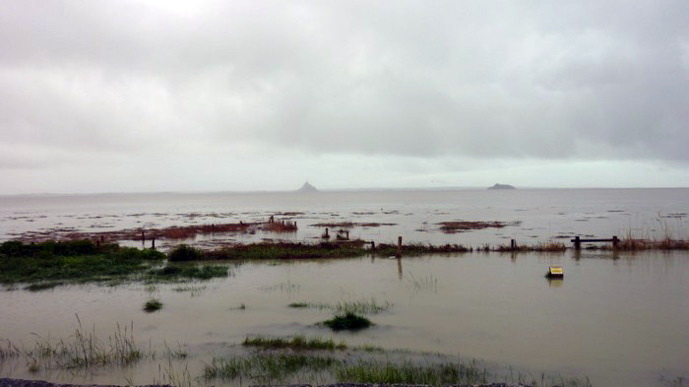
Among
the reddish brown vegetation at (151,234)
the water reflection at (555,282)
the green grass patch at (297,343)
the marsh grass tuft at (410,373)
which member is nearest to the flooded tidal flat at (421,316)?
the water reflection at (555,282)

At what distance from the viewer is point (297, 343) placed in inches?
444

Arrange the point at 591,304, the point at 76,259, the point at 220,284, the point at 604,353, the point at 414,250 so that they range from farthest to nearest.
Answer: the point at 414,250, the point at 76,259, the point at 220,284, the point at 591,304, the point at 604,353

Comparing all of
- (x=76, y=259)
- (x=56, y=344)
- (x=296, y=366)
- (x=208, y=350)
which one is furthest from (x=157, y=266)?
(x=296, y=366)

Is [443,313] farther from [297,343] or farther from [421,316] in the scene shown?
[297,343]

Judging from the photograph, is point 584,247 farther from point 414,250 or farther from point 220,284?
point 220,284

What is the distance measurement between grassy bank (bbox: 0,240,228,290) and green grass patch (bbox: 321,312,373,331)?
394 inches

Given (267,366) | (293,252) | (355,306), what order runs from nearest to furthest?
(267,366), (355,306), (293,252)

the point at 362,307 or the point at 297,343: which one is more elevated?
the point at 297,343

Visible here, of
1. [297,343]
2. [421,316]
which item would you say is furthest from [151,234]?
[297,343]

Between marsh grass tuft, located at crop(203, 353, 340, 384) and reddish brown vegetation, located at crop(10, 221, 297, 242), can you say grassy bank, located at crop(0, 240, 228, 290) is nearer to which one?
marsh grass tuft, located at crop(203, 353, 340, 384)

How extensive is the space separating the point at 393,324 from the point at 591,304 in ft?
24.1

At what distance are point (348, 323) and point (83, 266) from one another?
16384 mm

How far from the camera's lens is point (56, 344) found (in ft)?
38.3

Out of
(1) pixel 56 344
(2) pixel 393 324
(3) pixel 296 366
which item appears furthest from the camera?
(2) pixel 393 324
